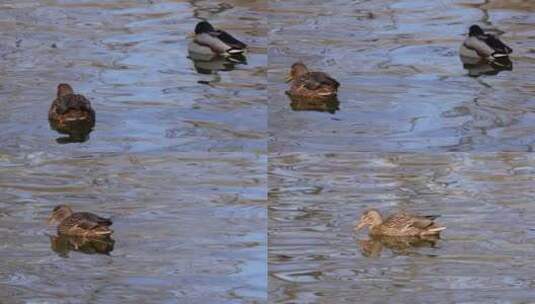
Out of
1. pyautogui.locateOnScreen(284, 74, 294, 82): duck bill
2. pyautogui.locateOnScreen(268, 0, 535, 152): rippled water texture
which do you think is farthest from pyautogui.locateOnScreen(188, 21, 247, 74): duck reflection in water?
pyautogui.locateOnScreen(284, 74, 294, 82): duck bill

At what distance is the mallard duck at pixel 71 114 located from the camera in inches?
591

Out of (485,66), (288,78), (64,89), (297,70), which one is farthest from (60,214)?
(485,66)

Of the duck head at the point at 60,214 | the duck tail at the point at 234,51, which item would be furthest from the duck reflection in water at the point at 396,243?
the duck tail at the point at 234,51

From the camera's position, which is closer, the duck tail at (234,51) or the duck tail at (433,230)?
the duck tail at (433,230)

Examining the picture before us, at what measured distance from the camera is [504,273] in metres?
11.3

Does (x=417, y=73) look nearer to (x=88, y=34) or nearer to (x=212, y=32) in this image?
(x=212, y=32)

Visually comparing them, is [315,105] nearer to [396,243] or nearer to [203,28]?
[203,28]

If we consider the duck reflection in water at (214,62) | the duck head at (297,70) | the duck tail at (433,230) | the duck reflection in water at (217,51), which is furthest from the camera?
the duck reflection in water at (217,51)

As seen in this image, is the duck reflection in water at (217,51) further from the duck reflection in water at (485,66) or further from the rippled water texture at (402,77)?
the duck reflection in water at (485,66)

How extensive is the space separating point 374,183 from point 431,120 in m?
2.08

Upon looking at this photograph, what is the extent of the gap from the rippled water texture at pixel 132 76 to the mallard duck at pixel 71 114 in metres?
0.11

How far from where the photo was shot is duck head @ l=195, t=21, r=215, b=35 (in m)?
18.0

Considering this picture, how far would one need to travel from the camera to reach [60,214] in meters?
12.1

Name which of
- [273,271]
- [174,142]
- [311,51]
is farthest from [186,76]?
[273,271]
